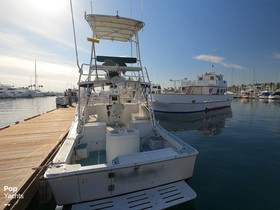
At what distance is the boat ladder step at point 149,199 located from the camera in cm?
311

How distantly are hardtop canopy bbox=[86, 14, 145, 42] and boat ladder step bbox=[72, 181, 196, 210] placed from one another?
203 inches

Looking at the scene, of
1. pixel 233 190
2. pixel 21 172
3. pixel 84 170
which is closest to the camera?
pixel 84 170

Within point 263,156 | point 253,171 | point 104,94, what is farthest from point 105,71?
point 263,156

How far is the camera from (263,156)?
6902 millimetres

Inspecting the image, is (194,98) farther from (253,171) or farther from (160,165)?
(160,165)

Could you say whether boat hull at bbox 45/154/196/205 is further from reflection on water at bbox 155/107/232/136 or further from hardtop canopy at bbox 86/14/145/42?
reflection on water at bbox 155/107/232/136

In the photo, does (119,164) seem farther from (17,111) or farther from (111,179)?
(17,111)

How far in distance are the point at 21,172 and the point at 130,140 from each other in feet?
9.20

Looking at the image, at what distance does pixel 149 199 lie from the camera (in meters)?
3.36

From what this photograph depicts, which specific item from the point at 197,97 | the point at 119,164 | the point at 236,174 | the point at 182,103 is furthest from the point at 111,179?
the point at 197,97

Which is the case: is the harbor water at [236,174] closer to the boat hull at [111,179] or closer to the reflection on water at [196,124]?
the boat hull at [111,179]

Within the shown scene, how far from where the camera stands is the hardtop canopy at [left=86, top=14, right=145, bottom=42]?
17.2 ft

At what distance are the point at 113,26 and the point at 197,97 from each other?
15.9 meters

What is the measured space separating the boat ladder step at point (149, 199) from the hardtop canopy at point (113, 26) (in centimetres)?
515
